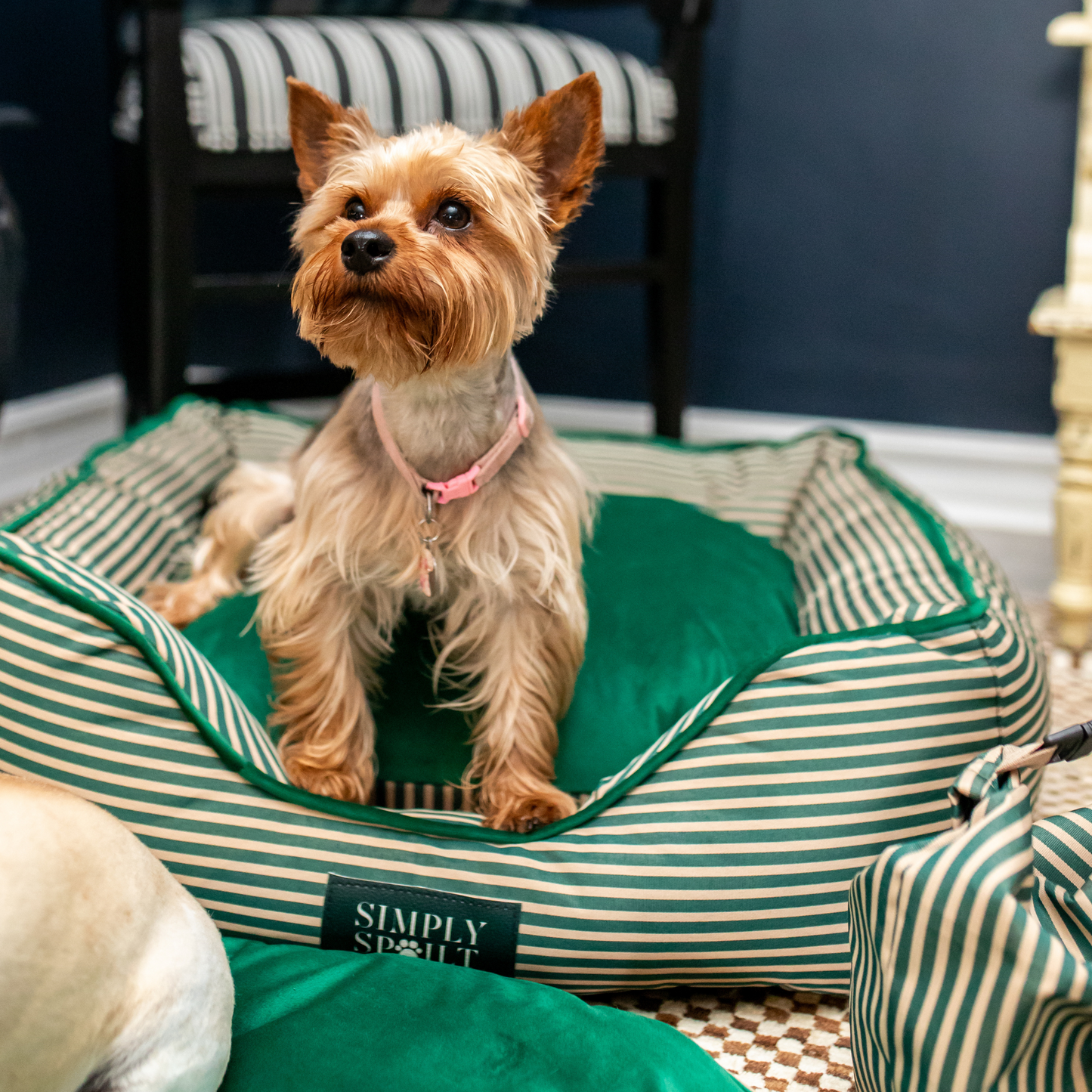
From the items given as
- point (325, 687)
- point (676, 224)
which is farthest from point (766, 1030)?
point (676, 224)

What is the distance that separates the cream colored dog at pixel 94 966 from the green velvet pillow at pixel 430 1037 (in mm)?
82

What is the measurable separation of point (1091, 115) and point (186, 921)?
1816 mm

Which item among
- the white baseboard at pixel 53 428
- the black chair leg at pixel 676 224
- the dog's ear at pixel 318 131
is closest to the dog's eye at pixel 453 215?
the dog's ear at pixel 318 131

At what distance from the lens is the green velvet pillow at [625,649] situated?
1.29m

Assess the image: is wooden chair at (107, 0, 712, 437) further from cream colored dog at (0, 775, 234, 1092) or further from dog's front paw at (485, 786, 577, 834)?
cream colored dog at (0, 775, 234, 1092)

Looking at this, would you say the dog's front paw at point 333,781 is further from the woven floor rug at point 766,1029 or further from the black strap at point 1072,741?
the black strap at point 1072,741

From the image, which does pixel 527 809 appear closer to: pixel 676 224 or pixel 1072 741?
pixel 1072 741

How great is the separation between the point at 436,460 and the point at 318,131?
0.34 meters

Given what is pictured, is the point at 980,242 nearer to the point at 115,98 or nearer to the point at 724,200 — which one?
the point at 724,200

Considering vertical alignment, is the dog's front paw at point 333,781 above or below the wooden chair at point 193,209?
below

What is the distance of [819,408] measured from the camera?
2.68 m

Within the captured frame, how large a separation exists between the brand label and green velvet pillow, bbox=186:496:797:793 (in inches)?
8.6

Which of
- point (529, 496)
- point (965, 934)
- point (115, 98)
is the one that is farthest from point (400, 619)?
point (115, 98)

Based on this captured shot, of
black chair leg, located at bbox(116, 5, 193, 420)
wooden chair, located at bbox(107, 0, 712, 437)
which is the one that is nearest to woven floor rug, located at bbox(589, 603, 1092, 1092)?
wooden chair, located at bbox(107, 0, 712, 437)
